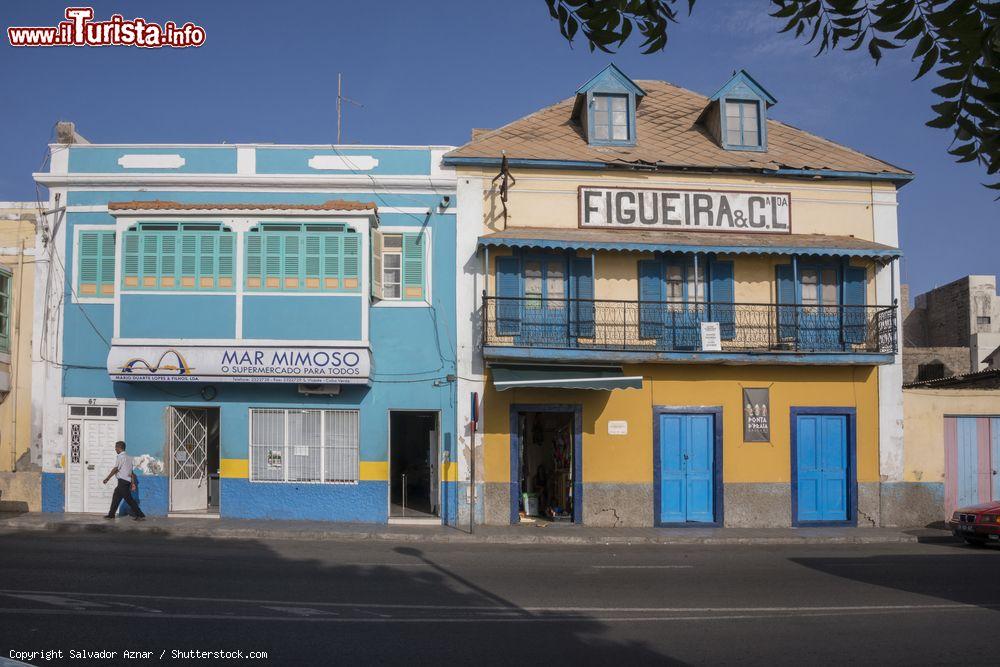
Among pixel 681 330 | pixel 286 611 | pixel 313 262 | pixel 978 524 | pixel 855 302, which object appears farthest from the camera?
pixel 855 302

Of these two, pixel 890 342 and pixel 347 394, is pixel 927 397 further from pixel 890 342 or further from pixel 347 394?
pixel 347 394

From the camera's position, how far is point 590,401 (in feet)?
62.3

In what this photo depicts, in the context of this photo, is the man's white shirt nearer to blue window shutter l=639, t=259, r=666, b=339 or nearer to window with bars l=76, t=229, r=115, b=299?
window with bars l=76, t=229, r=115, b=299

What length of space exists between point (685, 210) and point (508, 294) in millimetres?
4604

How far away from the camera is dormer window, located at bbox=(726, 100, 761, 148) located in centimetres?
2084

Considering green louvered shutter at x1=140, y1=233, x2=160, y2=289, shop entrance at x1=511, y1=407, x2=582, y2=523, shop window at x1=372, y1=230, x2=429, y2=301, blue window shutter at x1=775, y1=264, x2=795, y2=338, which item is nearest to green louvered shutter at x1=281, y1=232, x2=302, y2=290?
shop window at x1=372, y1=230, x2=429, y2=301

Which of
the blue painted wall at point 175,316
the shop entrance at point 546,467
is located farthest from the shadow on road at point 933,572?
the blue painted wall at point 175,316

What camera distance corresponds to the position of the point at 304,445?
18.6m

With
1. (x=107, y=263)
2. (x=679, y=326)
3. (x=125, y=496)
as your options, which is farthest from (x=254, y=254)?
(x=679, y=326)

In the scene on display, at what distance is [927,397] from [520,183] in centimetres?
1065

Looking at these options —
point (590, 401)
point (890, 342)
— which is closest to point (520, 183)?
point (590, 401)

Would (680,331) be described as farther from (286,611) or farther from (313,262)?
(286,611)

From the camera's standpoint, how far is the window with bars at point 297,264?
1834 cm

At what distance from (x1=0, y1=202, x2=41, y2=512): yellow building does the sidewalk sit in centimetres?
97
